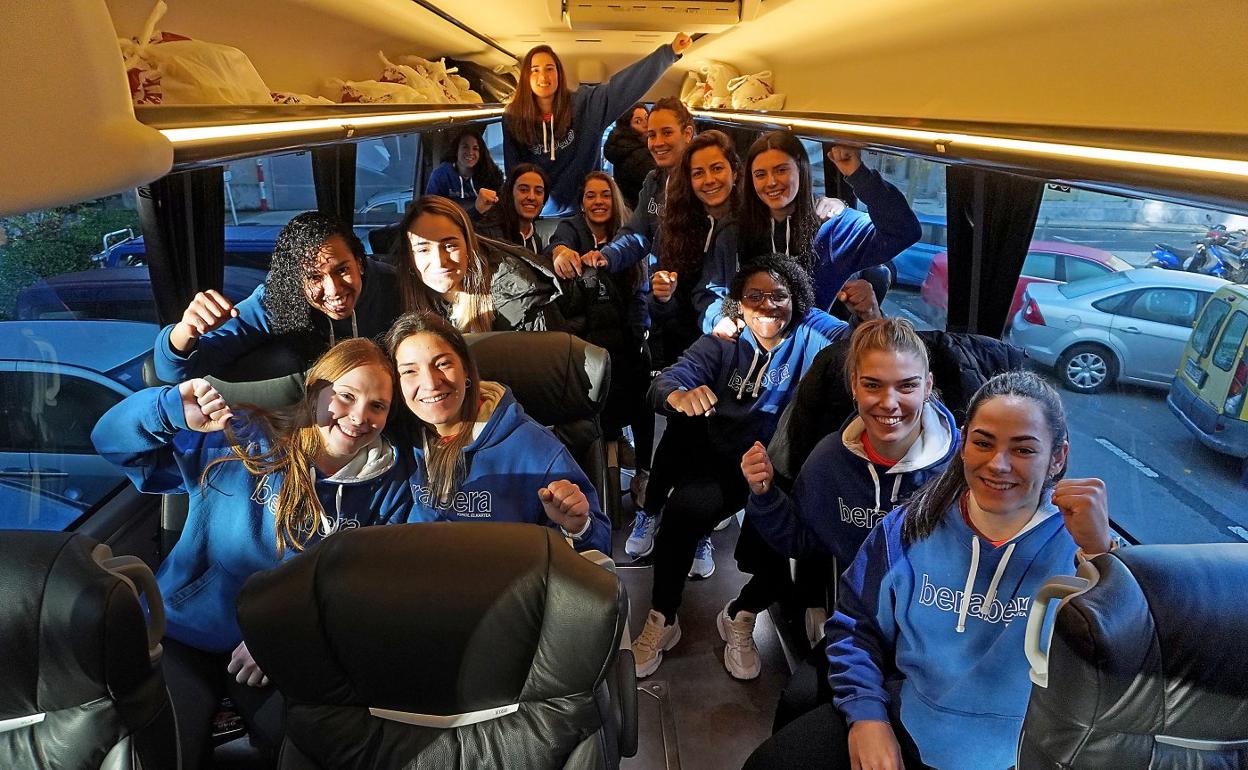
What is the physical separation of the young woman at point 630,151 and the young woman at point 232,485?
11.4 feet

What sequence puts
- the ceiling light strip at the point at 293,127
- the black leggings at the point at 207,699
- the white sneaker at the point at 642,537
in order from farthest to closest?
the white sneaker at the point at 642,537 → the black leggings at the point at 207,699 → the ceiling light strip at the point at 293,127

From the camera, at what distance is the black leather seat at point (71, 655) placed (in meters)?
1.51

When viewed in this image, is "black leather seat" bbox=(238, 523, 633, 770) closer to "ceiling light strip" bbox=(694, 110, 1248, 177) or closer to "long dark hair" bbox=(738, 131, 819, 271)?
"ceiling light strip" bbox=(694, 110, 1248, 177)

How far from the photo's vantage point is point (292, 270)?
2268 millimetres

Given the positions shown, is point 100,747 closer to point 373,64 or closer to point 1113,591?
point 1113,591

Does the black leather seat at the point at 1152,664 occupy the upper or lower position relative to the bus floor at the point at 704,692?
upper

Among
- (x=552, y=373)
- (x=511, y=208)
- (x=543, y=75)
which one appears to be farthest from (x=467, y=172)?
(x=552, y=373)

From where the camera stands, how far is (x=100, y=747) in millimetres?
1570

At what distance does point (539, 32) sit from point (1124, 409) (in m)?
3.70

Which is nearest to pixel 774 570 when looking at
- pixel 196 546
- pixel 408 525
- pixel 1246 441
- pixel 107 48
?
pixel 1246 441

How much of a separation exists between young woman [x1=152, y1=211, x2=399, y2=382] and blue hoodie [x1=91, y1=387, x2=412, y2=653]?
16 cm

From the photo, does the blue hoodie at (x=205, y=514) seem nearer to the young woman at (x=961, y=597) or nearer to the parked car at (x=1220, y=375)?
the young woman at (x=961, y=597)

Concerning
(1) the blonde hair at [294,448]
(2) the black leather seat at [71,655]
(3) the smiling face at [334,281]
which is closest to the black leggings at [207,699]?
(1) the blonde hair at [294,448]

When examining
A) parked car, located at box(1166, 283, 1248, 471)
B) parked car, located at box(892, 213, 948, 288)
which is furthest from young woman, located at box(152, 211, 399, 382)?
parked car, located at box(1166, 283, 1248, 471)
